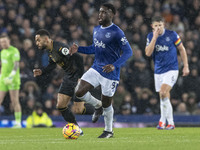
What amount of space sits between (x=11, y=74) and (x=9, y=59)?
17.4 inches

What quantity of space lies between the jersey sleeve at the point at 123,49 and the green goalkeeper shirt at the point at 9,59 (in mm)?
4775

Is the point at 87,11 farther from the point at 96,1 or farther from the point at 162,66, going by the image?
the point at 162,66

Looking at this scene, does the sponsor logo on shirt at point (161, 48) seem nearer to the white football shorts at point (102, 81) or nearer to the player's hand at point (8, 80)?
the white football shorts at point (102, 81)

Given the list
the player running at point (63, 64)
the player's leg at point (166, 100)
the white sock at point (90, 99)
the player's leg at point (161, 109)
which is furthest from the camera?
the player's leg at point (161, 109)

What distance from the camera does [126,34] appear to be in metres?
14.5

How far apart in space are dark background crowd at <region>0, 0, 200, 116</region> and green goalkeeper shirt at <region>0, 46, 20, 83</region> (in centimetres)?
104

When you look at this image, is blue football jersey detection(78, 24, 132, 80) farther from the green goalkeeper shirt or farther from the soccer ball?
the green goalkeeper shirt

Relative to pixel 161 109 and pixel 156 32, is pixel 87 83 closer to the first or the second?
pixel 156 32

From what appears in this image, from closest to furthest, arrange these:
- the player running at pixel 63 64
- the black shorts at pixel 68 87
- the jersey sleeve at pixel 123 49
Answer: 1. the jersey sleeve at pixel 123 49
2. the player running at pixel 63 64
3. the black shorts at pixel 68 87

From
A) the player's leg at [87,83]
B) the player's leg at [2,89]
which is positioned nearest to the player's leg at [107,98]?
the player's leg at [87,83]

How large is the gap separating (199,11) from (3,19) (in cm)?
677

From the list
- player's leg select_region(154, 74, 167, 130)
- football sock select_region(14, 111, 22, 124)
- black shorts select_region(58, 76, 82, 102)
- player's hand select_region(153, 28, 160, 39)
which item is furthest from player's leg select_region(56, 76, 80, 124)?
football sock select_region(14, 111, 22, 124)

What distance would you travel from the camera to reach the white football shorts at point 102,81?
698 cm

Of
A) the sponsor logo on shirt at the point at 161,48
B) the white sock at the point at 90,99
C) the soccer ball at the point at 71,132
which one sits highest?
the sponsor logo on shirt at the point at 161,48
